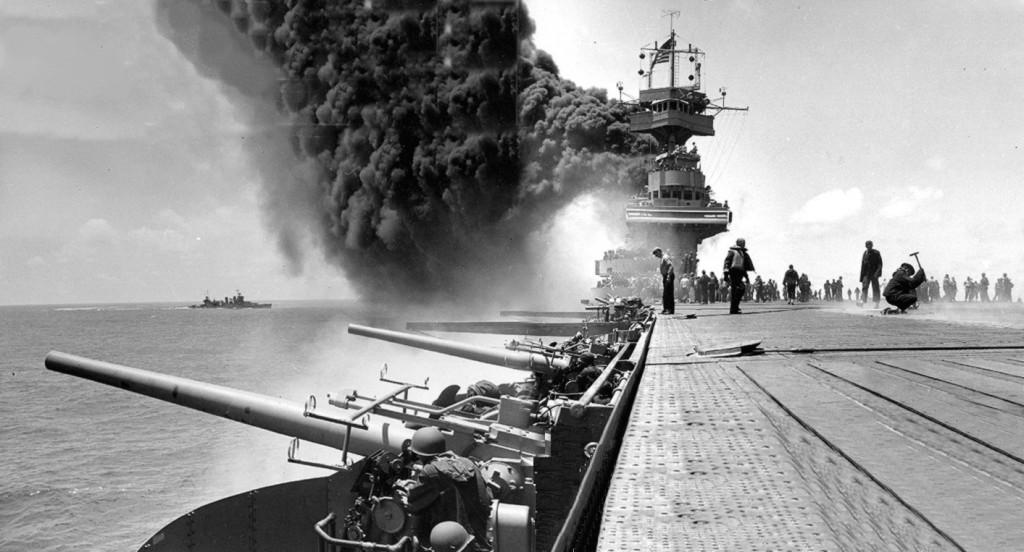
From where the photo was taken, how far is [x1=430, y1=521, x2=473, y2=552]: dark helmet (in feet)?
15.4

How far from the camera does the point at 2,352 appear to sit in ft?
215

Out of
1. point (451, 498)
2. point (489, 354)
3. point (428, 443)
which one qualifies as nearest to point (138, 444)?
point (489, 354)

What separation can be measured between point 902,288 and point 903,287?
0.08 feet

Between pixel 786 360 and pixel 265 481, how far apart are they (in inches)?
737

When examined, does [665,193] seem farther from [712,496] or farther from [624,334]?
[712,496]

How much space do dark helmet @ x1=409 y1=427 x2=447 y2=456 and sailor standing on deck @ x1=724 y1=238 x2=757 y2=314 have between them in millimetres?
8585

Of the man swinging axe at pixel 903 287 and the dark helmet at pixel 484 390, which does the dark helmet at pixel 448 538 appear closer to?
the dark helmet at pixel 484 390

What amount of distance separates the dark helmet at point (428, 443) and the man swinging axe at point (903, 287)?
9150 mm

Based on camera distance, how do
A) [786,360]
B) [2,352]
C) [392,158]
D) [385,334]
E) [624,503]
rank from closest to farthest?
[624,503]
[786,360]
[385,334]
[392,158]
[2,352]

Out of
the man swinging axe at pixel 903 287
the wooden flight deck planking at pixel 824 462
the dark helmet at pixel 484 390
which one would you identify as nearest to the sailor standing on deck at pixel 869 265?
the man swinging axe at pixel 903 287

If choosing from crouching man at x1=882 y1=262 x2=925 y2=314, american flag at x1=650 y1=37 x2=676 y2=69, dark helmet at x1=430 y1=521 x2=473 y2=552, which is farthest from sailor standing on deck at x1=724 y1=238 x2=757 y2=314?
american flag at x1=650 y1=37 x2=676 y2=69

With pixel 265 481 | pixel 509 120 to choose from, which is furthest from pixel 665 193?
pixel 265 481

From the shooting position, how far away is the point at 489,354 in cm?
1116

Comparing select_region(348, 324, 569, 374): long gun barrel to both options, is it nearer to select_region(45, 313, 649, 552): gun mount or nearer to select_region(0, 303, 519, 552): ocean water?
select_region(45, 313, 649, 552): gun mount
